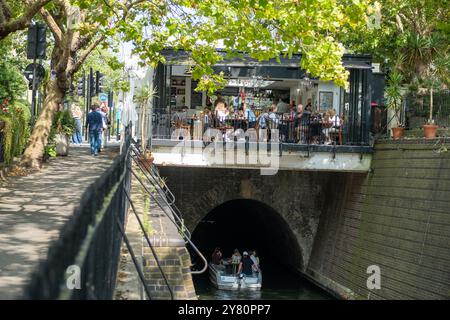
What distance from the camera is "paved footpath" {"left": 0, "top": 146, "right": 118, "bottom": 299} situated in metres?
7.55

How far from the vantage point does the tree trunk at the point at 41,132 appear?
18.6m

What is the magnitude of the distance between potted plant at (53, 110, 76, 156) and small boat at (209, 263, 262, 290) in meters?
6.75

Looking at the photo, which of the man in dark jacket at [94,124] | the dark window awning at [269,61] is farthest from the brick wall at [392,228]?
the man in dark jacket at [94,124]

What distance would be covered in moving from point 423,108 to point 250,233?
1485cm

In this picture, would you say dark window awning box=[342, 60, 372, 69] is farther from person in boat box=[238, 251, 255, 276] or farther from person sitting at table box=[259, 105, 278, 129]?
person in boat box=[238, 251, 255, 276]

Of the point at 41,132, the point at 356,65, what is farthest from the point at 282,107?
the point at 41,132

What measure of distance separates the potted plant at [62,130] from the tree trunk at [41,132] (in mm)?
3080

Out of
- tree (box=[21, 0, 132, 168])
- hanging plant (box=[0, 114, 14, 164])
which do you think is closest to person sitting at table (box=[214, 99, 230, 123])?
tree (box=[21, 0, 132, 168])

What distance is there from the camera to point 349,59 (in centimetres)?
2452

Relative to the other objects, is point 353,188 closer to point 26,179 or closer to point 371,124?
point 371,124

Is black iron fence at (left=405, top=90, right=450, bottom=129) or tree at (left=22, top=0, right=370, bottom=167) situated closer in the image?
tree at (left=22, top=0, right=370, bottom=167)

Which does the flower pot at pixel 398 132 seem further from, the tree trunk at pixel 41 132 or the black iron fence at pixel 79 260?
the black iron fence at pixel 79 260

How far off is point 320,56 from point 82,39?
6698mm
